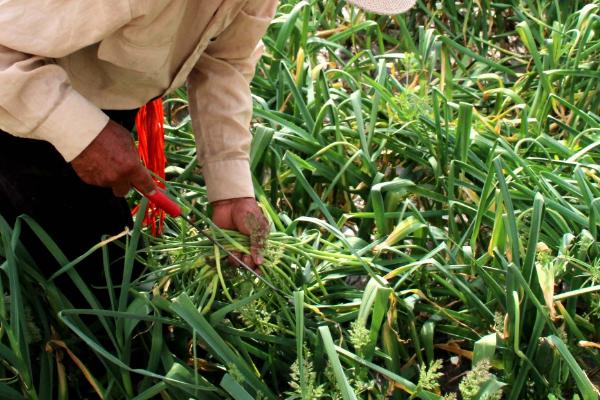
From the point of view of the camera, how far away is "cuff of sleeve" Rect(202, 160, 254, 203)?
2143 mm

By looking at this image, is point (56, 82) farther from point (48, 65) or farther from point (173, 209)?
point (173, 209)

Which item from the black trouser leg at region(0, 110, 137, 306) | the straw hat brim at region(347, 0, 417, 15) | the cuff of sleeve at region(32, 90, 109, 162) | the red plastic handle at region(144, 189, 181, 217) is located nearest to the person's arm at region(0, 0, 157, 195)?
the cuff of sleeve at region(32, 90, 109, 162)

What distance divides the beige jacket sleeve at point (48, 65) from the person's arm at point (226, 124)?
1.28 ft

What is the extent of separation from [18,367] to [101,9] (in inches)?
28.2

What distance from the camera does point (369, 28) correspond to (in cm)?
362

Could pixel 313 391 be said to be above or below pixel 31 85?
below

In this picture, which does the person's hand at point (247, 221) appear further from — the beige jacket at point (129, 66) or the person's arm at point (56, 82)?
the person's arm at point (56, 82)

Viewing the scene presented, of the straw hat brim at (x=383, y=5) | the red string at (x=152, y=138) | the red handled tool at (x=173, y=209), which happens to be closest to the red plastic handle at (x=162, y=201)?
the red handled tool at (x=173, y=209)

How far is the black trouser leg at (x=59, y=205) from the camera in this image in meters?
2.03

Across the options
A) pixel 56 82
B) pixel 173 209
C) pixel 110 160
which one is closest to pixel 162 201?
pixel 173 209

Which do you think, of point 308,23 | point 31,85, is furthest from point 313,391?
point 308,23

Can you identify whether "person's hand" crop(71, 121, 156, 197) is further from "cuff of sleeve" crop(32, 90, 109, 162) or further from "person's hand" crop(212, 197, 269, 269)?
"person's hand" crop(212, 197, 269, 269)

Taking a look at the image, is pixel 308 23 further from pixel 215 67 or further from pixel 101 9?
pixel 101 9

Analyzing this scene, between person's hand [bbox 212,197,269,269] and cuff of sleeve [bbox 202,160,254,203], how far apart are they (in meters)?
0.02
